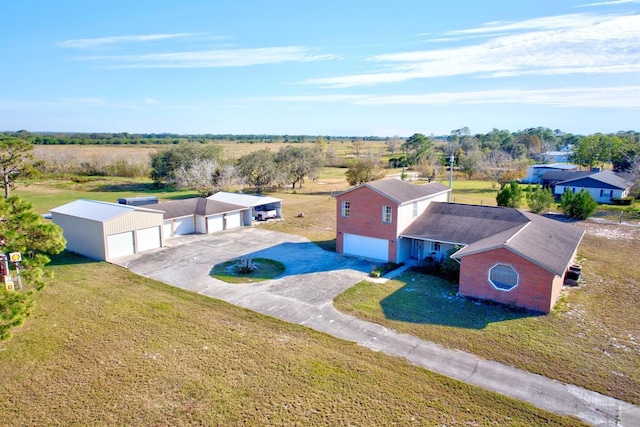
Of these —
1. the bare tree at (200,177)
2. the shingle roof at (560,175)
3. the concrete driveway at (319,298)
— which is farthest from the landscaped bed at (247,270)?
the shingle roof at (560,175)

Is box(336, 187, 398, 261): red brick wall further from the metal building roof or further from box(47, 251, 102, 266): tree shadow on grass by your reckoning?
box(47, 251, 102, 266): tree shadow on grass

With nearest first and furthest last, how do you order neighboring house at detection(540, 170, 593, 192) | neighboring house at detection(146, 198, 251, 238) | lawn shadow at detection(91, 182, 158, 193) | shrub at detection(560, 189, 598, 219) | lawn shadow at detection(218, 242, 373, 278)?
lawn shadow at detection(218, 242, 373, 278), neighboring house at detection(146, 198, 251, 238), shrub at detection(560, 189, 598, 219), neighboring house at detection(540, 170, 593, 192), lawn shadow at detection(91, 182, 158, 193)

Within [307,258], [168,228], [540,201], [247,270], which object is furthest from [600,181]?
[168,228]

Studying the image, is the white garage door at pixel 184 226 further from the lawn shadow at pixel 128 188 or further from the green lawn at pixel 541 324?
the lawn shadow at pixel 128 188

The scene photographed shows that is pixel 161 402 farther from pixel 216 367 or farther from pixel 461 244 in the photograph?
pixel 461 244

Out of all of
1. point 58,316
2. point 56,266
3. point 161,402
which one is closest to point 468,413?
point 161,402

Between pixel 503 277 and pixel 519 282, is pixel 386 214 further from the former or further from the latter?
pixel 519 282

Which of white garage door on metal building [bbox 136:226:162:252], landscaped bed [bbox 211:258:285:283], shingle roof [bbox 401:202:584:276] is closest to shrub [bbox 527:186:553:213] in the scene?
shingle roof [bbox 401:202:584:276]
